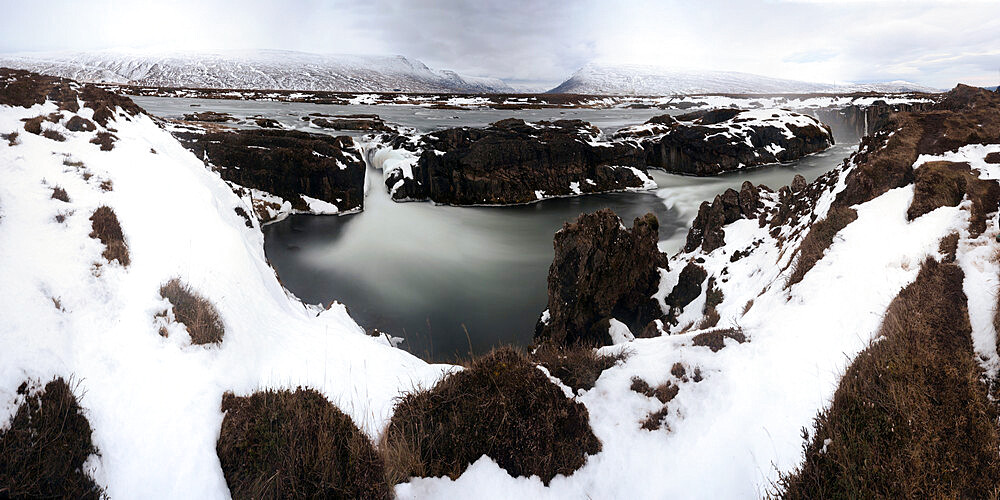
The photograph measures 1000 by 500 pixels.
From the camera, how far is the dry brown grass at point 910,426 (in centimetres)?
343

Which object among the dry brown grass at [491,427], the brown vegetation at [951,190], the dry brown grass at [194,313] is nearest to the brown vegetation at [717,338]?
the dry brown grass at [491,427]

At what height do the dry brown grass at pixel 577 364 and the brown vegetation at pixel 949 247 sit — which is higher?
the brown vegetation at pixel 949 247

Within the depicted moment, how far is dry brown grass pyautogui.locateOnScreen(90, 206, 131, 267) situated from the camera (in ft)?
25.1

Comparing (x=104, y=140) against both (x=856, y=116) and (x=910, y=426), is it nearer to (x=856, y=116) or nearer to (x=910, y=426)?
(x=910, y=426)

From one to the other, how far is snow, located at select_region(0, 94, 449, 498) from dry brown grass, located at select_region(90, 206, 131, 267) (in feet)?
→ 0.53

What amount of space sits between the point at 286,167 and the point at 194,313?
33.7m

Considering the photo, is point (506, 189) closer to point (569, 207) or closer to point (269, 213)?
point (569, 207)

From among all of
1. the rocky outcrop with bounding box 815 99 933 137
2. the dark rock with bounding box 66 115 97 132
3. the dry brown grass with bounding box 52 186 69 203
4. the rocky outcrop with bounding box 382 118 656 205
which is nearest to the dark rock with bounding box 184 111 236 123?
the rocky outcrop with bounding box 382 118 656 205

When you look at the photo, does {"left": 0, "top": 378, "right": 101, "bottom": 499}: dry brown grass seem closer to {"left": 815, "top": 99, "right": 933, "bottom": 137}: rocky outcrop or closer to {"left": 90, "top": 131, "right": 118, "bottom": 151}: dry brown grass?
{"left": 90, "top": 131, "right": 118, "bottom": 151}: dry brown grass

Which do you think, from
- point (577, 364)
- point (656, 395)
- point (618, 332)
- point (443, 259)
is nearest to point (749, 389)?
point (656, 395)

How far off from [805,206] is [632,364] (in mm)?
11084

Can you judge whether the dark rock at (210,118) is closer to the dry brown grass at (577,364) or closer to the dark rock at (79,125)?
the dark rock at (79,125)

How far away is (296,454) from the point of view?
429cm

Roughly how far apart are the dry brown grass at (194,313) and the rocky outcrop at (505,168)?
1350 inches
